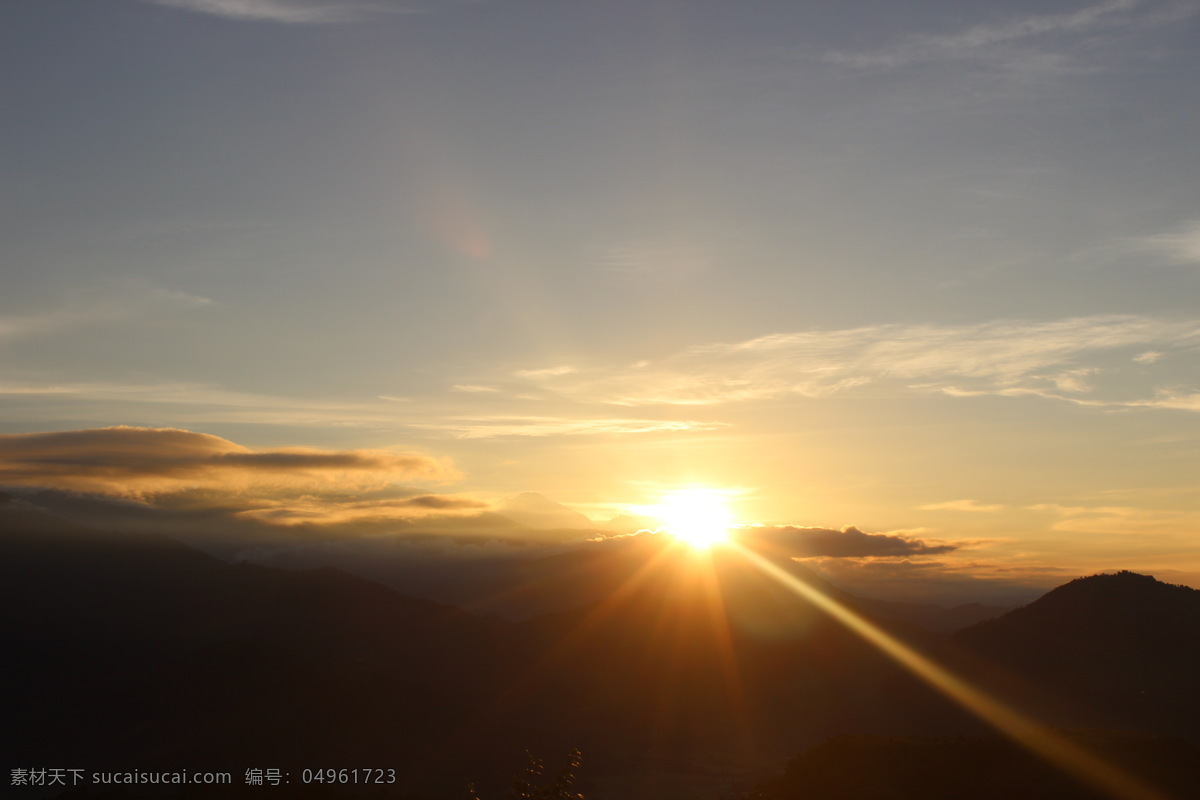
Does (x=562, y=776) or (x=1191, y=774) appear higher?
(x=562, y=776)

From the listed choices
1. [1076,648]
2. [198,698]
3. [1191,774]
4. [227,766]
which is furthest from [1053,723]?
[198,698]

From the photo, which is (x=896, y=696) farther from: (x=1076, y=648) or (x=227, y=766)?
(x=227, y=766)

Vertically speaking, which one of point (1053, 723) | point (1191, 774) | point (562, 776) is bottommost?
point (1053, 723)

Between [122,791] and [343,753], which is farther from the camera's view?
[343,753]

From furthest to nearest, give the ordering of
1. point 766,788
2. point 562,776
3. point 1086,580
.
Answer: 1. point 1086,580
2. point 766,788
3. point 562,776

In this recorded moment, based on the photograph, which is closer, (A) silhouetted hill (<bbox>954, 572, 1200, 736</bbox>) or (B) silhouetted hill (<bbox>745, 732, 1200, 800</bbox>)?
(B) silhouetted hill (<bbox>745, 732, 1200, 800</bbox>)

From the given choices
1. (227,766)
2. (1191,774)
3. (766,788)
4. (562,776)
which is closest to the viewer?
(562,776)

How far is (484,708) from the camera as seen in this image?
19275 centimetres

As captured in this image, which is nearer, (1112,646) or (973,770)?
(973,770)

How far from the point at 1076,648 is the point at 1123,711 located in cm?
2082

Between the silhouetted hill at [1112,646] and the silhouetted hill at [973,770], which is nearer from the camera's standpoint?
the silhouetted hill at [973,770]

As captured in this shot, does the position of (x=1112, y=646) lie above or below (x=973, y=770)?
below

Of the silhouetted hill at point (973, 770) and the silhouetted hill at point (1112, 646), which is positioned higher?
the silhouetted hill at point (973, 770)

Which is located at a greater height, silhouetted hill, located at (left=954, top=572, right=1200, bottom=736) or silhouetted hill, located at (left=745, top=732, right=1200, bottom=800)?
silhouetted hill, located at (left=745, top=732, right=1200, bottom=800)
